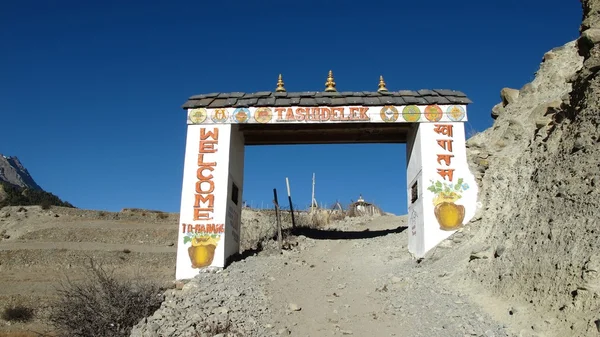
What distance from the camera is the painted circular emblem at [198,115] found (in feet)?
41.4

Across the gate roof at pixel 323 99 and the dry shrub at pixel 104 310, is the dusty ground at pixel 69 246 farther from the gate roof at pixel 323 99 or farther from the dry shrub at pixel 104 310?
the dry shrub at pixel 104 310

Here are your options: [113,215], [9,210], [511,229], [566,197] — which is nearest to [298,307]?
[511,229]

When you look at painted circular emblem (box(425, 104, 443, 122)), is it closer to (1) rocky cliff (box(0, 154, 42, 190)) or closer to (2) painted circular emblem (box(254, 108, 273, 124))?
(2) painted circular emblem (box(254, 108, 273, 124))

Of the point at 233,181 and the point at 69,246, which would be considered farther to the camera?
the point at 69,246

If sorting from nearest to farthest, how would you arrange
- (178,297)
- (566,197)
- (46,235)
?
(566,197) → (178,297) → (46,235)

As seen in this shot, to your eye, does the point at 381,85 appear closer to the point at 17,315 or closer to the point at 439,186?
the point at 439,186

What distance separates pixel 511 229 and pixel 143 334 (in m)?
6.52

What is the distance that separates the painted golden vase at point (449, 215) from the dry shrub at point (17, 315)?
72.2 feet

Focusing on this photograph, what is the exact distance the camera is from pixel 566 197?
7695 mm

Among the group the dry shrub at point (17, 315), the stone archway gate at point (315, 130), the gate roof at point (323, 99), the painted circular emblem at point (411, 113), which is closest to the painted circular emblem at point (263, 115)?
the stone archway gate at point (315, 130)

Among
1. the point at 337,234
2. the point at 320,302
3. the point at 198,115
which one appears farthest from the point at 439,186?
the point at 337,234

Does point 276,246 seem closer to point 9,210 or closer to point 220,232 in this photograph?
point 220,232

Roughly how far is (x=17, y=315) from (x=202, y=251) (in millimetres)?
18436

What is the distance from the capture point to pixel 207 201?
1209 centimetres
